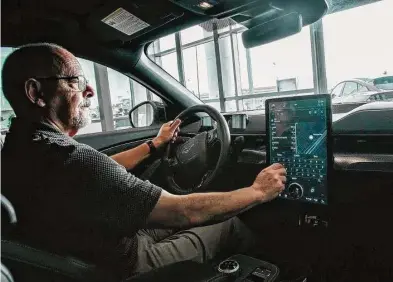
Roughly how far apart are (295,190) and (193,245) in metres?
0.58

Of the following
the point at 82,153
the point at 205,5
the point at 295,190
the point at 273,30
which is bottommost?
the point at 295,190

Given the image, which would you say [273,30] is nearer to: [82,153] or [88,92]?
[88,92]

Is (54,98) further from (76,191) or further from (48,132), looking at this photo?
(76,191)

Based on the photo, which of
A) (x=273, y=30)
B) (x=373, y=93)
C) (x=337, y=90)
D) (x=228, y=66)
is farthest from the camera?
(x=228, y=66)

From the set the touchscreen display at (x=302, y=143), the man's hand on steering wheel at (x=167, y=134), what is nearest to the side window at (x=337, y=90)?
the touchscreen display at (x=302, y=143)

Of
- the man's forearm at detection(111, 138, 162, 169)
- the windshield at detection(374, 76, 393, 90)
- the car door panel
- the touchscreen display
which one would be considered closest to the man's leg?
the touchscreen display

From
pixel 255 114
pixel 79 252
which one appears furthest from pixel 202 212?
pixel 255 114

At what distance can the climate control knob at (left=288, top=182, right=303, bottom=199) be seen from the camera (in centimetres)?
171

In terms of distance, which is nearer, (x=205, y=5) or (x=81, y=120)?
(x=81, y=120)

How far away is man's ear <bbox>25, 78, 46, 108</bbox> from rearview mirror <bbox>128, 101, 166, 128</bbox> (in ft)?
5.26

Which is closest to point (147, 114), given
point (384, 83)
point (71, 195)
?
point (71, 195)

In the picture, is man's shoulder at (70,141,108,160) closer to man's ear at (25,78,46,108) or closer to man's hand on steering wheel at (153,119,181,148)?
man's ear at (25,78,46,108)

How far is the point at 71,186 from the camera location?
1.13 metres

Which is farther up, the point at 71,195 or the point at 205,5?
the point at 205,5
